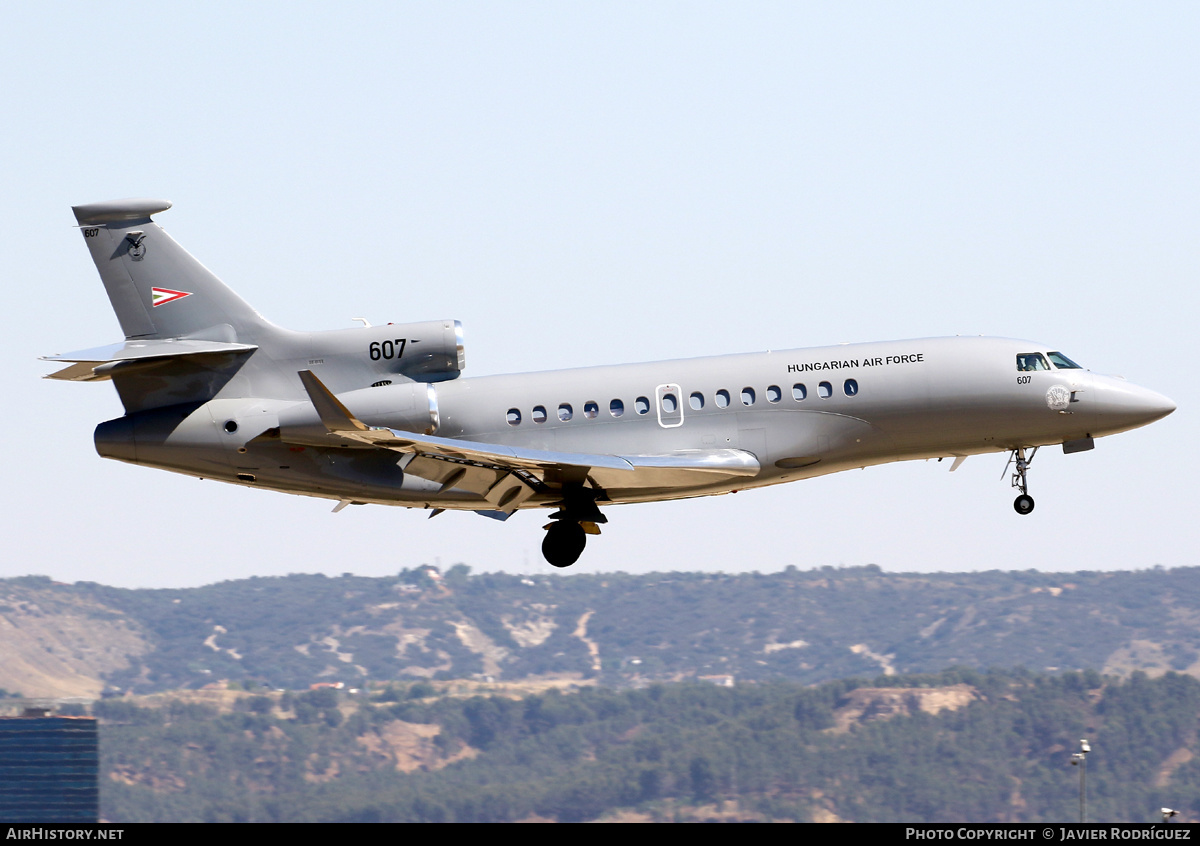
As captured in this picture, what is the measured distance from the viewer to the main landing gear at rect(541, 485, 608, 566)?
28.0m

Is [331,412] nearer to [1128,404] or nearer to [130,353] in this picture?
[130,353]

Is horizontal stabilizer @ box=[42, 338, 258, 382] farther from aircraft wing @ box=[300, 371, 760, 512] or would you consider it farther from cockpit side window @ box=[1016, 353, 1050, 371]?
cockpit side window @ box=[1016, 353, 1050, 371]

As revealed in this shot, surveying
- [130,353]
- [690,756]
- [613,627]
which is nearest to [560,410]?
[130,353]

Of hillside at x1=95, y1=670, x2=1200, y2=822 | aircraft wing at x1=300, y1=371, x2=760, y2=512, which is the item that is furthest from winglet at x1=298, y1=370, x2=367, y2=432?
hillside at x1=95, y1=670, x2=1200, y2=822

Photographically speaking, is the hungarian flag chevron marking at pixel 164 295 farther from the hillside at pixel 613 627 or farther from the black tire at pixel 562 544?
the hillside at pixel 613 627

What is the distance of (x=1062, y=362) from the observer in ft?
95.5

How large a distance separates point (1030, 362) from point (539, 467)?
1020 cm

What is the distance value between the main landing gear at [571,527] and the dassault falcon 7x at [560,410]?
0.03 m

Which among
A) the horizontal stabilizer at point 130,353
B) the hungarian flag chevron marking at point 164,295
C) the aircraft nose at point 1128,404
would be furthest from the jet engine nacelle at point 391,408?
the aircraft nose at point 1128,404

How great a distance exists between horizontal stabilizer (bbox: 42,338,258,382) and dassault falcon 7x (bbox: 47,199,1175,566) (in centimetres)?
5

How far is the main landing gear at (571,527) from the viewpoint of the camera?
2798cm
